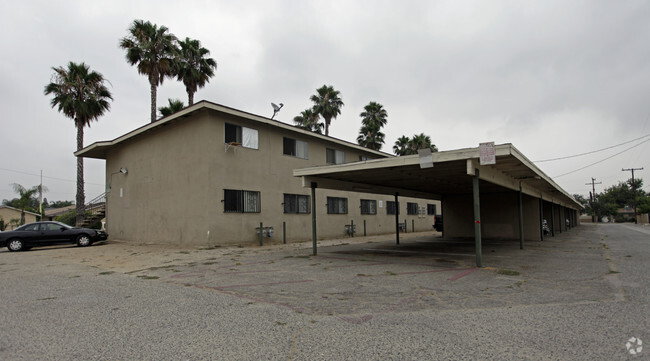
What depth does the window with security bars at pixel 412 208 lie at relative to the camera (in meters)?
29.3

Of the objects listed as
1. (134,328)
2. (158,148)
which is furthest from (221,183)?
(134,328)

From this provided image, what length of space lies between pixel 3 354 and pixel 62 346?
49cm

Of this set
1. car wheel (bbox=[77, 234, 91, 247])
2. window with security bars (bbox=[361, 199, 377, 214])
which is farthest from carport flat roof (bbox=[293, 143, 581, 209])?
car wheel (bbox=[77, 234, 91, 247])

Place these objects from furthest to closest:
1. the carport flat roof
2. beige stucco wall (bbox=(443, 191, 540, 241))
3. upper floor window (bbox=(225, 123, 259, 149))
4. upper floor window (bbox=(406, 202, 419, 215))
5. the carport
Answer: upper floor window (bbox=(406, 202, 419, 215)) < beige stucco wall (bbox=(443, 191, 540, 241)) < upper floor window (bbox=(225, 123, 259, 149)) < the carport < the carport flat roof

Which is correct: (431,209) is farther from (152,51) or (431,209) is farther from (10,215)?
(10,215)

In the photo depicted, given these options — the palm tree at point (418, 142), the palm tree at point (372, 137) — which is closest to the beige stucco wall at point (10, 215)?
the palm tree at point (372, 137)

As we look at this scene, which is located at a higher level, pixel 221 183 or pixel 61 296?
pixel 221 183

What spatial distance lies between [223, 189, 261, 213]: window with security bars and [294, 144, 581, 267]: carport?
4.71 meters

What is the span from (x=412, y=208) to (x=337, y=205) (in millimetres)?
10383

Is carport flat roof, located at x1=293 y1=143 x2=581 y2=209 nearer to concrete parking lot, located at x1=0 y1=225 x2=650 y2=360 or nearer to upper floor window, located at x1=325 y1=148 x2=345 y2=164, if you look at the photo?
concrete parking lot, located at x1=0 y1=225 x2=650 y2=360

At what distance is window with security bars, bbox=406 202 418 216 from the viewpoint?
2927cm

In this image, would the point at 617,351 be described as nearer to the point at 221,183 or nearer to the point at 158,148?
the point at 221,183

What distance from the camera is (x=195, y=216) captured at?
15.2m

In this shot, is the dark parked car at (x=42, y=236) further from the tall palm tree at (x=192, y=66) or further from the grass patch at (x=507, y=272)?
the grass patch at (x=507, y=272)
